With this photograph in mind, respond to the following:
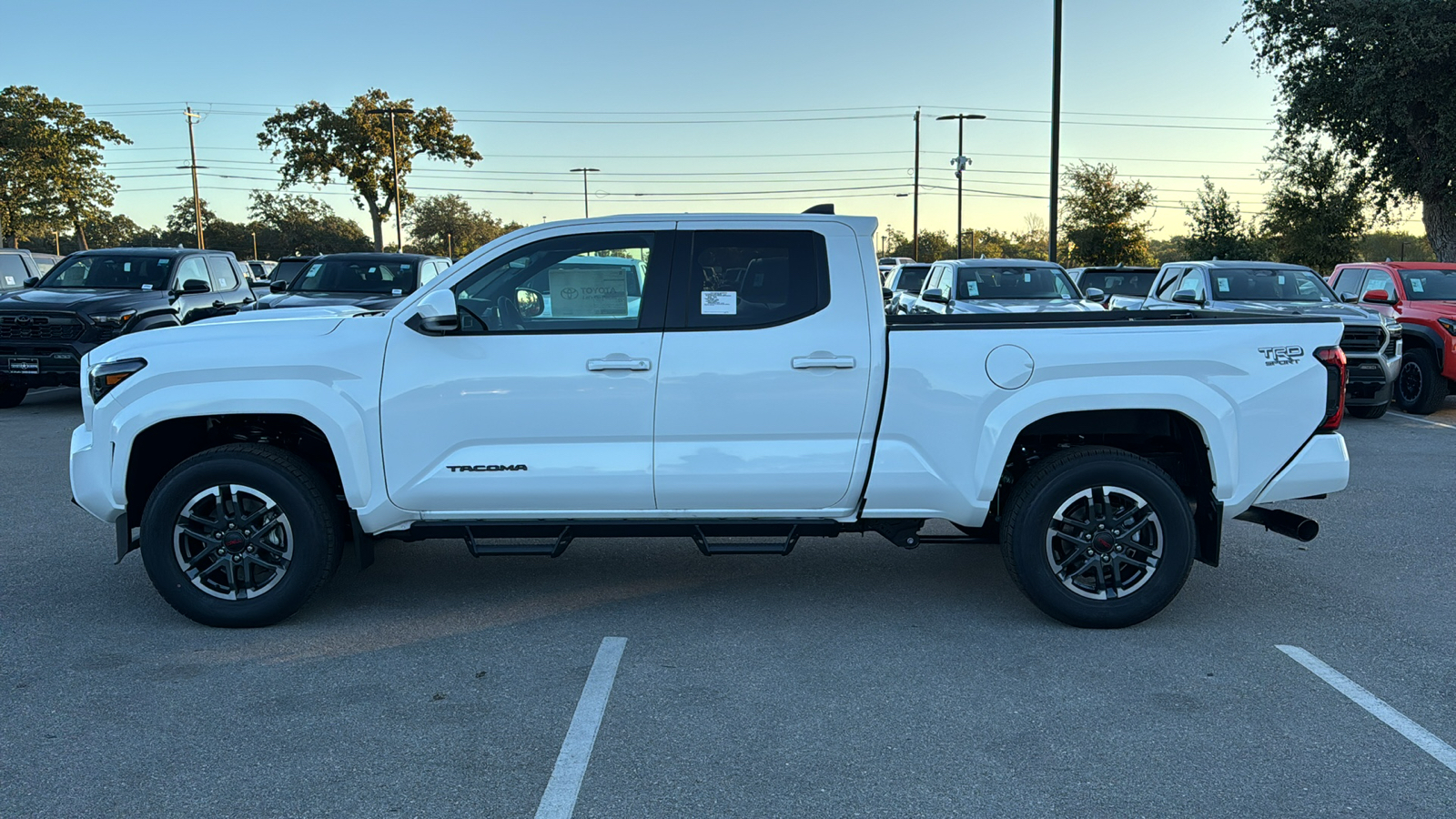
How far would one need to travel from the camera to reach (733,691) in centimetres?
429

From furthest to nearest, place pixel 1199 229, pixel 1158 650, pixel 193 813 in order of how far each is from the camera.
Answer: pixel 1199 229
pixel 1158 650
pixel 193 813

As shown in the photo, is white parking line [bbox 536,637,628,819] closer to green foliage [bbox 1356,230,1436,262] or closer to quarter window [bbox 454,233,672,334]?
quarter window [bbox 454,233,672,334]

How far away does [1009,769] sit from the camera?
3590mm

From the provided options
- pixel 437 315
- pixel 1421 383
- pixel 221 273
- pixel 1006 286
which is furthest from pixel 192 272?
pixel 1421 383

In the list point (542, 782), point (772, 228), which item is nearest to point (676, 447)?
point (772, 228)

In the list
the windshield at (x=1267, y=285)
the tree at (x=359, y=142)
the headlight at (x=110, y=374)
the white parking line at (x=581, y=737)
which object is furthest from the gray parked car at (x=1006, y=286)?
the tree at (x=359, y=142)

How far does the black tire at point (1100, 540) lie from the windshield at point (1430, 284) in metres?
11.1

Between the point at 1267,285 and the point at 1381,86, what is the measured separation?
15621 millimetres

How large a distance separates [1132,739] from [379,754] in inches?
105

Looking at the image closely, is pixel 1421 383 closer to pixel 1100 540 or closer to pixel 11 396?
pixel 1100 540

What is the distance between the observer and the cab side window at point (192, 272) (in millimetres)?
14055

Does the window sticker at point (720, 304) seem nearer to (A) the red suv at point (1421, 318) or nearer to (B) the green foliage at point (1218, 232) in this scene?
(A) the red suv at point (1421, 318)

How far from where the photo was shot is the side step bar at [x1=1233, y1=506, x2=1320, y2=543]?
4.92m

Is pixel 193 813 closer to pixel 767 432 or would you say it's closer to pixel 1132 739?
pixel 767 432
